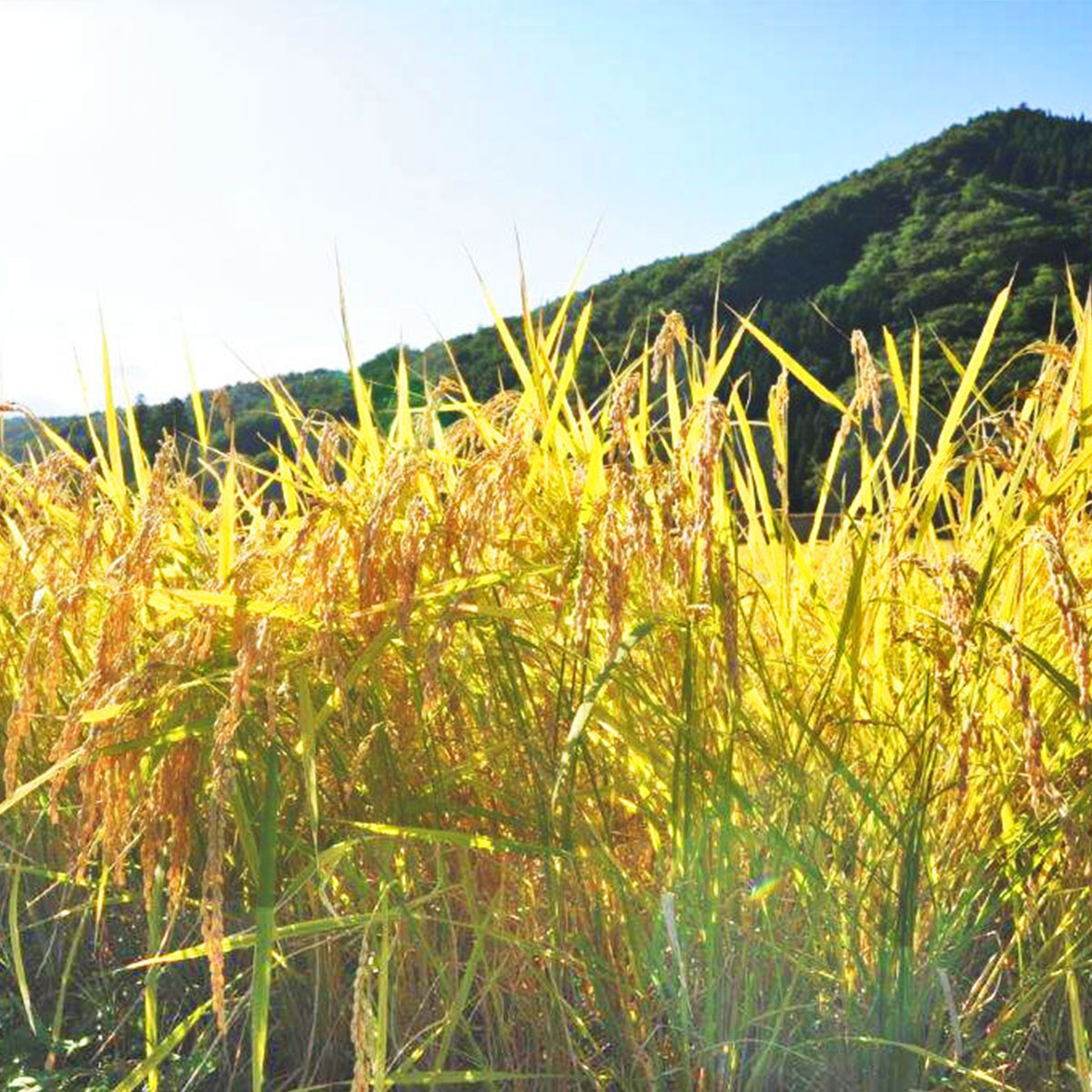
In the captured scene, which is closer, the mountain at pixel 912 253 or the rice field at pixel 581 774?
the rice field at pixel 581 774

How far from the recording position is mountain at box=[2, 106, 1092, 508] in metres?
33.6

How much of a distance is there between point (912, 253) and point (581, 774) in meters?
42.4

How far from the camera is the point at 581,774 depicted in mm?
1754

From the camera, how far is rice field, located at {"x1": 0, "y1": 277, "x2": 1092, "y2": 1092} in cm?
150

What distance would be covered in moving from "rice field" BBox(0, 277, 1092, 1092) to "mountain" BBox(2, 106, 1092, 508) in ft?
89.6

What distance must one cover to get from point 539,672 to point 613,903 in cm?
31

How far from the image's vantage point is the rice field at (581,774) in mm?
1497

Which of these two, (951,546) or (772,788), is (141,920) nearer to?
(772,788)

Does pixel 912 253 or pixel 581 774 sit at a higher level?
pixel 912 253

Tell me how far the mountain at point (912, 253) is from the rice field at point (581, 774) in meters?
27.3

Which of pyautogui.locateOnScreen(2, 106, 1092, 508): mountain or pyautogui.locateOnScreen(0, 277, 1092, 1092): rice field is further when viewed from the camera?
pyautogui.locateOnScreen(2, 106, 1092, 508): mountain

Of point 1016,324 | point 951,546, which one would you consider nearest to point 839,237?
point 1016,324

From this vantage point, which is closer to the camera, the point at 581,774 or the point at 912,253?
the point at 581,774

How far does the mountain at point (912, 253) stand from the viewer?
33625mm
